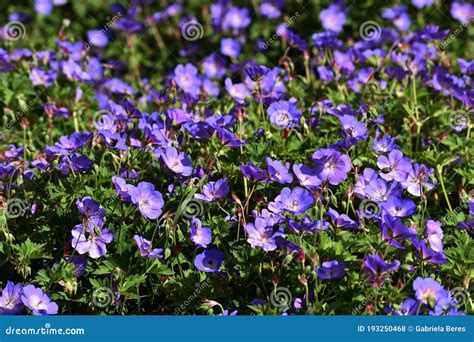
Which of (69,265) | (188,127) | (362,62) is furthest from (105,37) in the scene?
(69,265)

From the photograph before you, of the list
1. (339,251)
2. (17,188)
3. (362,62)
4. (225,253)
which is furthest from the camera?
(362,62)

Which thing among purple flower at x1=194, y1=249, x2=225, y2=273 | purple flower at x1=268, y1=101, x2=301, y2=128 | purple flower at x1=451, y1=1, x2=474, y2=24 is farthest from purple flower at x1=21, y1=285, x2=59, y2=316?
purple flower at x1=451, y1=1, x2=474, y2=24

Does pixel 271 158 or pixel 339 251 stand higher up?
pixel 271 158

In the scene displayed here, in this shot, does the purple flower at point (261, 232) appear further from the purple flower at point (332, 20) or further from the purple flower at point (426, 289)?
the purple flower at point (332, 20)

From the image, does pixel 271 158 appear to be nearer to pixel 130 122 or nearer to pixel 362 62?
pixel 130 122

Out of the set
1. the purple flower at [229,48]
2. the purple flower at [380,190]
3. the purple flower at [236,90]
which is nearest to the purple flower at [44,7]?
the purple flower at [229,48]

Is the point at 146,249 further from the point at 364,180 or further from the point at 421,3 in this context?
the point at 421,3

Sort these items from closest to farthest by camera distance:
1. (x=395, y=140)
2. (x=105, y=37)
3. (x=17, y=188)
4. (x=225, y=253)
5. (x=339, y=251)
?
(x=339, y=251)
(x=225, y=253)
(x=17, y=188)
(x=395, y=140)
(x=105, y=37)

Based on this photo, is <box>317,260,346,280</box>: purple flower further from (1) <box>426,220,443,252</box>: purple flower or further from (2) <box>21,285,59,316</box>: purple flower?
(2) <box>21,285,59,316</box>: purple flower

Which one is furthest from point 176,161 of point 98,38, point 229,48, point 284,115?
point 98,38
